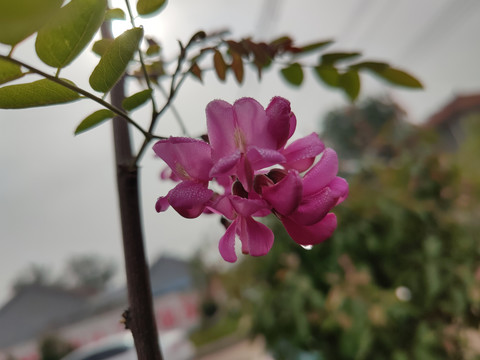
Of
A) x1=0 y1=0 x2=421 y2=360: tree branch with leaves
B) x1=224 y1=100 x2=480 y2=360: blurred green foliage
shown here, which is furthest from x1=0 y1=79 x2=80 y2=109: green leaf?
x1=224 y1=100 x2=480 y2=360: blurred green foliage

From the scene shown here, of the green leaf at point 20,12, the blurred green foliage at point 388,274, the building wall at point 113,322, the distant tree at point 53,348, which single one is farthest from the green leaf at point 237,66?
the building wall at point 113,322

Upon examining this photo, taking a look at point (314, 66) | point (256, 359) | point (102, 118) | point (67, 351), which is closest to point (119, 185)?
point (102, 118)

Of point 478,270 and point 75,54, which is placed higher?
point 75,54

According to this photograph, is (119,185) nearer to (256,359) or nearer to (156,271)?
(256,359)

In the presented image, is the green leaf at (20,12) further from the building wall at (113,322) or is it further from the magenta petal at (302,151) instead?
the building wall at (113,322)

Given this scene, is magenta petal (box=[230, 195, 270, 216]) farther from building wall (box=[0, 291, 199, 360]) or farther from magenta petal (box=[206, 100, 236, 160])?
building wall (box=[0, 291, 199, 360])

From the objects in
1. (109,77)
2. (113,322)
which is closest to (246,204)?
(109,77)
